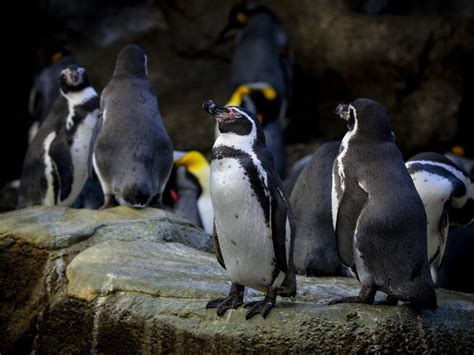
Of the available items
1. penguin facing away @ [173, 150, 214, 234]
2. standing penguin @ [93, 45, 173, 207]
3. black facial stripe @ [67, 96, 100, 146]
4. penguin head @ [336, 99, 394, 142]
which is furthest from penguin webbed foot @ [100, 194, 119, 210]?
penguin head @ [336, 99, 394, 142]

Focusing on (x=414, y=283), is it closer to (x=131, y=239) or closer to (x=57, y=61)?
(x=131, y=239)

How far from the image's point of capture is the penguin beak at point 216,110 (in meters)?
5.25

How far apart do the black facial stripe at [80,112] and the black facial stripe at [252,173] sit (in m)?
3.29

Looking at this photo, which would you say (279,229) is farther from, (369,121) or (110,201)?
(110,201)

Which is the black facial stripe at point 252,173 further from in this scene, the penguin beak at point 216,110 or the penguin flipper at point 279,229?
the penguin beak at point 216,110

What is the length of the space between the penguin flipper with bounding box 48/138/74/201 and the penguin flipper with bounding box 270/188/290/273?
3.40 metres

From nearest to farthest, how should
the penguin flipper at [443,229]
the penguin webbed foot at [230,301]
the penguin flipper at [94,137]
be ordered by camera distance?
the penguin webbed foot at [230,301]
the penguin flipper at [443,229]
the penguin flipper at [94,137]

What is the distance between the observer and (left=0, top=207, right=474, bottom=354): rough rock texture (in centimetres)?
504

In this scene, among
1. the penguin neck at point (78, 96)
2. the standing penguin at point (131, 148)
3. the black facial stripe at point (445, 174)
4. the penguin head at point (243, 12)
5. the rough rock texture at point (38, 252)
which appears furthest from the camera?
the penguin head at point (243, 12)

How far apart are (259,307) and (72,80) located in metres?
3.74

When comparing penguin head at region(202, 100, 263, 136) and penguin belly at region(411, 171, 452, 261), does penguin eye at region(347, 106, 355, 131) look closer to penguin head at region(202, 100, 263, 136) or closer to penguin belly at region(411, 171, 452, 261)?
penguin head at region(202, 100, 263, 136)

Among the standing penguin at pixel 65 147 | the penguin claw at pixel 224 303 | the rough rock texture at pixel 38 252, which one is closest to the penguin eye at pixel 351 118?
the penguin claw at pixel 224 303

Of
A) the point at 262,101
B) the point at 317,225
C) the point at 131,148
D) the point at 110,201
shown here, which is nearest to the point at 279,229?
the point at 317,225

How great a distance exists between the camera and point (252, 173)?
519 centimetres
